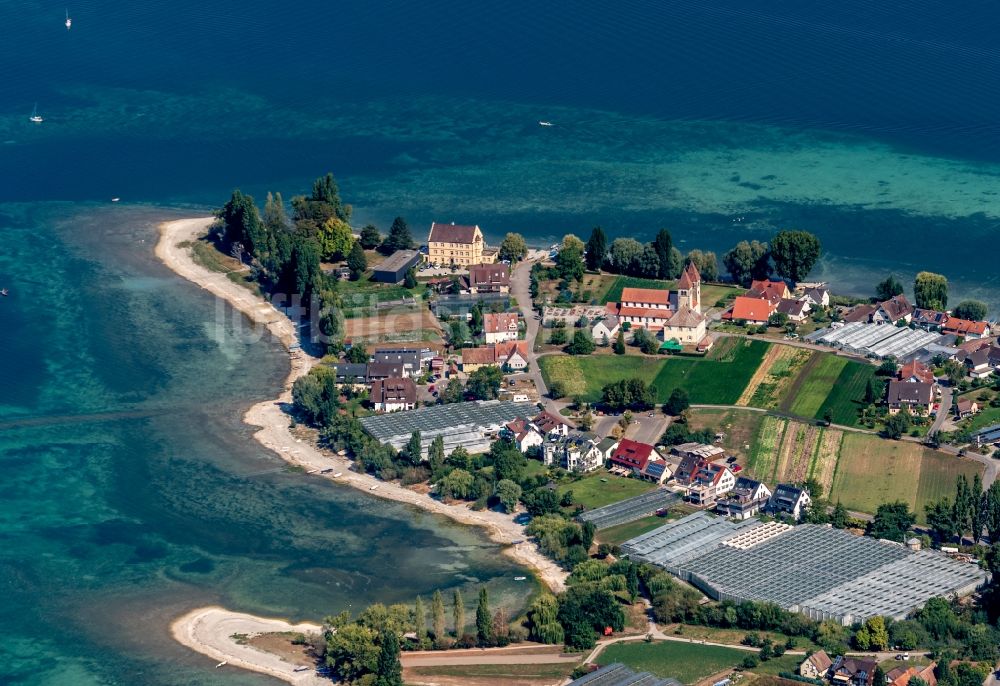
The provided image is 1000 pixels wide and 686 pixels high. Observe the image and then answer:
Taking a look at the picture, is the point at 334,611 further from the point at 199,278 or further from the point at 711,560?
the point at 199,278

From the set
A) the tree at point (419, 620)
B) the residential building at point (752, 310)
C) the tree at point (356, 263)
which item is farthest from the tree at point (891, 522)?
the tree at point (356, 263)

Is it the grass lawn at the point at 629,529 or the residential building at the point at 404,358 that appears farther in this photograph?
the residential building at the point at 404,358

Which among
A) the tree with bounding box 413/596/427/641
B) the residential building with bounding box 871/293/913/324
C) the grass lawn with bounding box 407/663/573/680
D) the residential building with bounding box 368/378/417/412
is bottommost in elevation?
the grass lawn with bounding box 407/663/573/680

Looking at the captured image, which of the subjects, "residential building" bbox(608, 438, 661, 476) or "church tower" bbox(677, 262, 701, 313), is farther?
"church tower" bbox(677, 262, 701, 313)

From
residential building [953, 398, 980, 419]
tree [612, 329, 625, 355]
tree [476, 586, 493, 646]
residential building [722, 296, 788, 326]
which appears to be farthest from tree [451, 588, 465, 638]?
residential building [722, 296, 788, 326]

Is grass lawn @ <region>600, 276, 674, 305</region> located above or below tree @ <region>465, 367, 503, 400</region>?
above

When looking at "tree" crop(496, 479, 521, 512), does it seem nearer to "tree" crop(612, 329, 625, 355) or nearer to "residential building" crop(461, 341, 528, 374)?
"residential building" crop(461, 341, 528, 374)

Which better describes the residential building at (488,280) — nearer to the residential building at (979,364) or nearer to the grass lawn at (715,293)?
the grass lawn at (715,293)
